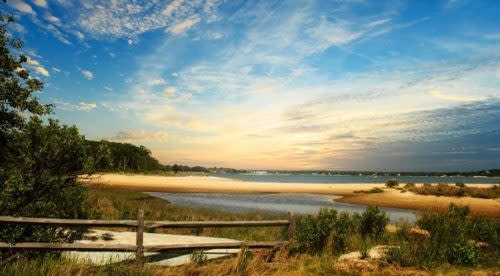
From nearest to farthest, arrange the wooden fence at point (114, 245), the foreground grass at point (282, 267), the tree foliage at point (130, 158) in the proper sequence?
the foreground grass at point (282, 267), the wooden fence at point (114, 245), the tree foliage at point (130, 158)

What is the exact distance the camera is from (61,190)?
1120 centimetres

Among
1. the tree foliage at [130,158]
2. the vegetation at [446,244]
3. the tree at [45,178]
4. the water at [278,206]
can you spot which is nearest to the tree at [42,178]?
the tree at [45,178]

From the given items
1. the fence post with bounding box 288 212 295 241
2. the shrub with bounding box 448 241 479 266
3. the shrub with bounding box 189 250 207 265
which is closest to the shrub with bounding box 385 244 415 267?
the shrub with bounding box 448 241 479 266

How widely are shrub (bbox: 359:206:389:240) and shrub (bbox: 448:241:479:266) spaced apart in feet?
10.4

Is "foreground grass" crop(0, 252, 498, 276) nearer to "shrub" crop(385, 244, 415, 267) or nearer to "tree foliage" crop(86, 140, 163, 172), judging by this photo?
"shrub" crop(385, 244, 415, 267)

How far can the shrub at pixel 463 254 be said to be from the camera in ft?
32.7

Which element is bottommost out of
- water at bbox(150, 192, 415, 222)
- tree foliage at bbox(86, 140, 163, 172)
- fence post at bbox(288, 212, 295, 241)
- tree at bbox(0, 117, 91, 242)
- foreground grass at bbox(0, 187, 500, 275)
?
water at bbox(150, 192, 415, 222)

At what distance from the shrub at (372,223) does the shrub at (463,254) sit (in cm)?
318

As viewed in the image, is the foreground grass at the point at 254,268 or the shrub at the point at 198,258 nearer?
the foreground grass at the point at 254,268

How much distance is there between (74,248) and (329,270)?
635 cm

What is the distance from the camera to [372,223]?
13.6 metres

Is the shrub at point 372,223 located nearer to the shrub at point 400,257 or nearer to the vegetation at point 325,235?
the vegetation at point 325,235

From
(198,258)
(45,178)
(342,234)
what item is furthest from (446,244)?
(45,178)

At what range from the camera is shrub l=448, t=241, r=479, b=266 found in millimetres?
9969
